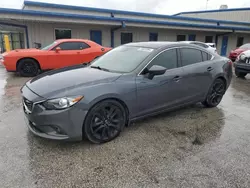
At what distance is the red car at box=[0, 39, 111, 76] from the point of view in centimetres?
777

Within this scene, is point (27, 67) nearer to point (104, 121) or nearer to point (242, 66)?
point (104, 121)

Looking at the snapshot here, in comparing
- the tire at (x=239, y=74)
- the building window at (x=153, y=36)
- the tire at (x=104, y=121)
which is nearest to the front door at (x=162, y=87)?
the tire at (x=104, y=121)

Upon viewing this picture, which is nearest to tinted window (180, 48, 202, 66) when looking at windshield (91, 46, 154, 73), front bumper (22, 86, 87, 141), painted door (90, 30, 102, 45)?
windshield (91, 46, 154, 73)

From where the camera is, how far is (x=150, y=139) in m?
3.25

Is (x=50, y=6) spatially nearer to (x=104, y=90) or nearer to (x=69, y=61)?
(x=69, y=61)

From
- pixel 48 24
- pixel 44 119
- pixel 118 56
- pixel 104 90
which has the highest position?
pixel 48 24

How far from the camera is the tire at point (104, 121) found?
2.87 meters

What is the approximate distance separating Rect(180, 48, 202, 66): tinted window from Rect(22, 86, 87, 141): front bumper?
7.53 feet

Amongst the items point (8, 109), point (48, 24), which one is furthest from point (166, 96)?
point (48, 24)

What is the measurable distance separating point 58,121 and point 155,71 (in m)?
1.66

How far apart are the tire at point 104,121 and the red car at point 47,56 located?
5892 millimetres

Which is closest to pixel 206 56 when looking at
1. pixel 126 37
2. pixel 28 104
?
pixel 28 104

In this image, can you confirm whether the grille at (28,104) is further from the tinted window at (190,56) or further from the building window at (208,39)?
the building window at (208,39)

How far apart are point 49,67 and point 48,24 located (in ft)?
21.6
